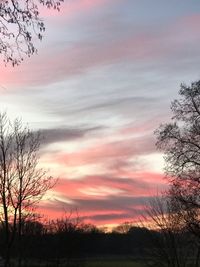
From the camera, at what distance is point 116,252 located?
379 ft

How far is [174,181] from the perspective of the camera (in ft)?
113

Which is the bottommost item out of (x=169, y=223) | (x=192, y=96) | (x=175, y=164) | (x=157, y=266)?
(x=157, y=266)

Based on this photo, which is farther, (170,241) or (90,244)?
(90,244)

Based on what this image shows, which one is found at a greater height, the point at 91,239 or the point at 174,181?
the point at 91,239

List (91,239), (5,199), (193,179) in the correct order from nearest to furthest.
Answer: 1. (5,199)
2. (193,179)
3. (91,239)

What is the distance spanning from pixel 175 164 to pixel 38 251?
1475 inches

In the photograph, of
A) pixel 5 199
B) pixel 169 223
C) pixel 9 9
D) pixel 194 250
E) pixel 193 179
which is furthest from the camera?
pixel 194 250

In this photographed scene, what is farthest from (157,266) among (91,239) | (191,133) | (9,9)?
(91,239)

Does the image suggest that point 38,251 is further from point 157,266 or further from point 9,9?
point 9,9

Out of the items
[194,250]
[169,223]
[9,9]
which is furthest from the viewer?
[194,250]

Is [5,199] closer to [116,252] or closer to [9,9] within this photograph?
[9,9]

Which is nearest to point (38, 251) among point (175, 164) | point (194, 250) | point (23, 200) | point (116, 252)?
point (194, 250)

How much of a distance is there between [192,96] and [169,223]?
814 centimetres

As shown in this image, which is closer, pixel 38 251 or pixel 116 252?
pixel 38 251
